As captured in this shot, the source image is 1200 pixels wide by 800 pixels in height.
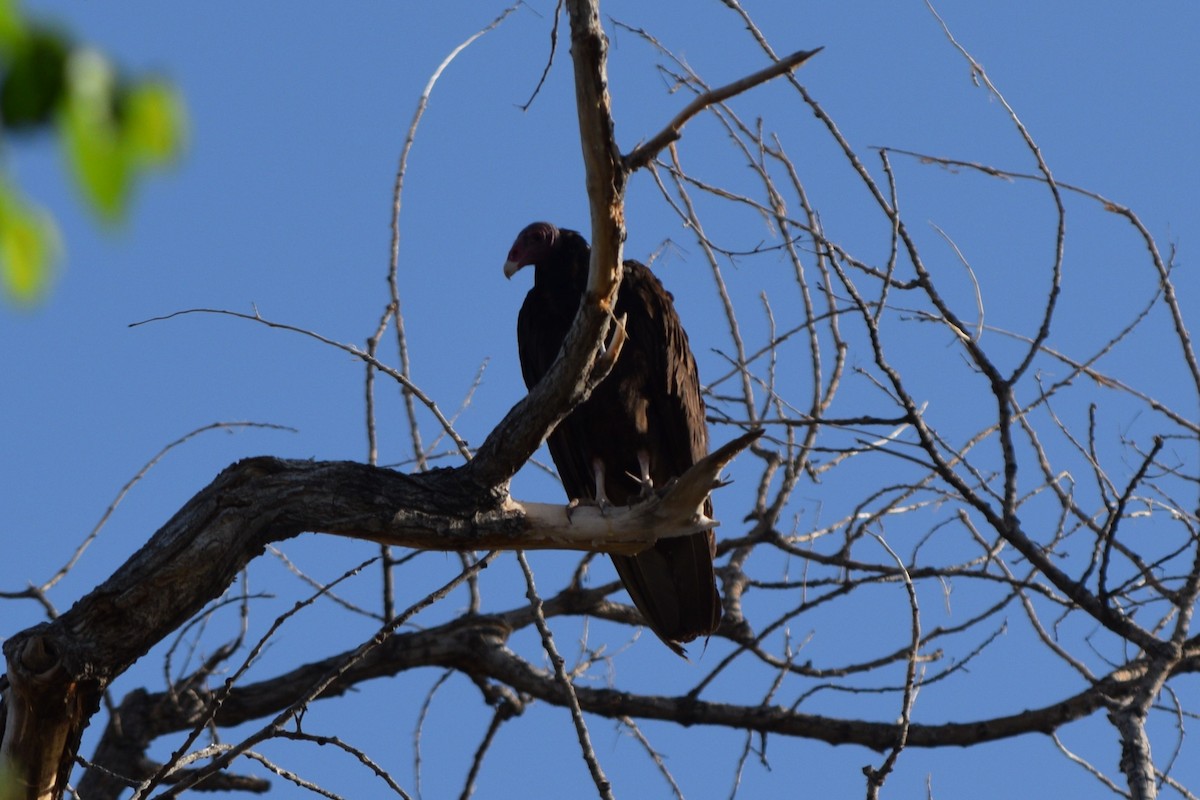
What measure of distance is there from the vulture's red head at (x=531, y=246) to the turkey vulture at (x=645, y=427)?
144 mm

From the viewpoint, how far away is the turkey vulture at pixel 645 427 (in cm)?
385

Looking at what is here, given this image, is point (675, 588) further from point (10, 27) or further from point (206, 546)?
point (10, 27)

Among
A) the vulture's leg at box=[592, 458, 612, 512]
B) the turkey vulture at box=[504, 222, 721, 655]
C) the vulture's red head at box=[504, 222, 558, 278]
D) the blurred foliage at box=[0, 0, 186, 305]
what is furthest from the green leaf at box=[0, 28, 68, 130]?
the vulture's red head at box=[504, 222, 558, 278]

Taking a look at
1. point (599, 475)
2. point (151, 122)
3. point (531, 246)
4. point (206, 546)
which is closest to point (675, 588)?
point (599, 475)

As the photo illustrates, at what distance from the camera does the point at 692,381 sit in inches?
158

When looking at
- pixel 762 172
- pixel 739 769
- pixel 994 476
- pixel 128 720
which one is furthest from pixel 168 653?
pixel 994 476

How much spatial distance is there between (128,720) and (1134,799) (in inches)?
114

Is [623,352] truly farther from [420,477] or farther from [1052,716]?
[1052,716]

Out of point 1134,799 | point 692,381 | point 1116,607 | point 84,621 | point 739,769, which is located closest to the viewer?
point 84,621

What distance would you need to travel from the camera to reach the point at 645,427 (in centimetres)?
391

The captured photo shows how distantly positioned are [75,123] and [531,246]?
140 inches

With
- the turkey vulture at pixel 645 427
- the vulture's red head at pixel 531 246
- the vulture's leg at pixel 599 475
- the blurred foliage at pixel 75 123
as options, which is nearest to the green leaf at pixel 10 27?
the blurred foliage at pixel 75 123

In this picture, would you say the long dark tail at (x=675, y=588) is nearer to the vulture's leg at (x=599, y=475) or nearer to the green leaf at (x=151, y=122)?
the vulture's leg at (x=599, y=475)

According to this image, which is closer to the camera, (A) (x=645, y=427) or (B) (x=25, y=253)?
(B) (x=25, y=253)
